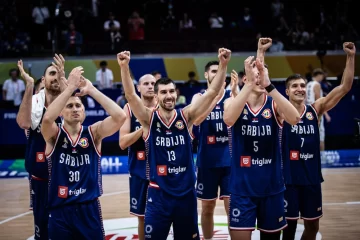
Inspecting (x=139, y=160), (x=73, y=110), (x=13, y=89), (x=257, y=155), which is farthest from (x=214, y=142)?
(x=13, y=89)

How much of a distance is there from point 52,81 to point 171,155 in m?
1.75

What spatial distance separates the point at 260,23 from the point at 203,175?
14033 millimetres

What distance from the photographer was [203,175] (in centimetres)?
863

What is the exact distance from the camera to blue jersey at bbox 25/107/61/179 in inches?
282

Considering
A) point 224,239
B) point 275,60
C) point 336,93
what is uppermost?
Result: point 275,60

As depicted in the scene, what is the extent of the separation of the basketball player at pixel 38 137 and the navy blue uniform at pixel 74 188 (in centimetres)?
83

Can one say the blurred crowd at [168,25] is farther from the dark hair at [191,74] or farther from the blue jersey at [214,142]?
the blue jersey at [214,142]

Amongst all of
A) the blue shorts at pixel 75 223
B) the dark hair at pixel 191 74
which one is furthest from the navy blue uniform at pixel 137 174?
the dark hair at pixel 191 74

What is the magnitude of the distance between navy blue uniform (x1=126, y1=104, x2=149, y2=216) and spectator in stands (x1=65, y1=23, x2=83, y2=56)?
37.6 feet

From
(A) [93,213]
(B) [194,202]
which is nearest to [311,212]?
(B) [194,202]

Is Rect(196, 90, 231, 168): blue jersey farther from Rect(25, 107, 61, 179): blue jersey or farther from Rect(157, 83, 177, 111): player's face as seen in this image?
Rect(25, 107, 61, 179): blue jersey

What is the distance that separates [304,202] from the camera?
24.7 ft

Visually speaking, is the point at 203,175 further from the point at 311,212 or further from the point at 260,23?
the point at 260,23

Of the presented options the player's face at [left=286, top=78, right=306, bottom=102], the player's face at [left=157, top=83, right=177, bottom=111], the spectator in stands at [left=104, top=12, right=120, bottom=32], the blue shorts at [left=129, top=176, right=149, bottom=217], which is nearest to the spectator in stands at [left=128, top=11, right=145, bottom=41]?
the spectator in stands at [left=104, top=12, right=120, bottom=32]
